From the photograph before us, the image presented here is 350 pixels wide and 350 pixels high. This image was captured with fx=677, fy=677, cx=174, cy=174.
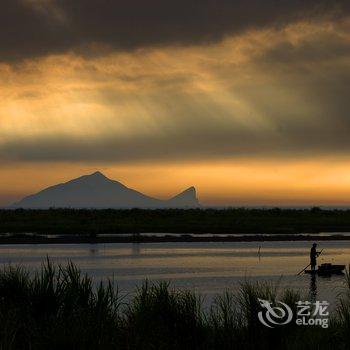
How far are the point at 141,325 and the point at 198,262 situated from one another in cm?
3461

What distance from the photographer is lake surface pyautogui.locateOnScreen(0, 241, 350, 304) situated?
3366 centimetres

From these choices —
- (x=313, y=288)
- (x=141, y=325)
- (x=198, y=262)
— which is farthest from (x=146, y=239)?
(x=141, y=325)

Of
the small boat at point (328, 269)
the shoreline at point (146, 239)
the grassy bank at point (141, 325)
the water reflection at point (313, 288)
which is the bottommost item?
the water reflection at point (313, 288)

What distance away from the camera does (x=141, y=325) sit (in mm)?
12211

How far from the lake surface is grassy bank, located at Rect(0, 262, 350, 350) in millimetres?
9295

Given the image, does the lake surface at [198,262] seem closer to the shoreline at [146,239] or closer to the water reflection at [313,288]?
the water reflection at [313,288]

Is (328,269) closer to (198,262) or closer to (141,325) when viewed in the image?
(198,262)

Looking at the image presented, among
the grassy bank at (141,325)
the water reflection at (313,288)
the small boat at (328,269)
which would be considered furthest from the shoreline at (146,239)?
the grassy bank at (141,325)

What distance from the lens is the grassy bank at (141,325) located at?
1101cm

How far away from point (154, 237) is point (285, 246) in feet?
50.6

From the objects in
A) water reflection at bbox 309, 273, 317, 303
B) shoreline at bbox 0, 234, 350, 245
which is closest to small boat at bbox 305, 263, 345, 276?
water reflection at bbox 309, 273, 317, 303

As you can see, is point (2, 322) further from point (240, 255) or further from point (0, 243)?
point (0, 243)

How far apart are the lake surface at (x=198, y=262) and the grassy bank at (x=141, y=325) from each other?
9295mm

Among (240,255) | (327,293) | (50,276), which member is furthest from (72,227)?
(50,276)
